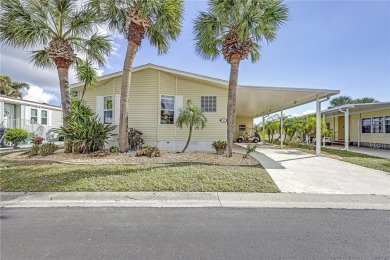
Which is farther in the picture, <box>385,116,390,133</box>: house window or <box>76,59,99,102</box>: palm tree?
<box>385,116,390,133</box>: house window

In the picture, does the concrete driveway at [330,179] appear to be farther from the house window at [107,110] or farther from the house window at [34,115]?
the house window at [34,115]

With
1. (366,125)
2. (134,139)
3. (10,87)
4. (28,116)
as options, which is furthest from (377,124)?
(10,87)

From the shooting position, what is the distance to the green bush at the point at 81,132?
8.97 m

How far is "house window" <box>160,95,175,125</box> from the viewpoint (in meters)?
11.6

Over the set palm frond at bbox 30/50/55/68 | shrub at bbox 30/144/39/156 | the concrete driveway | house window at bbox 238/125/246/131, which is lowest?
the concrete driveway

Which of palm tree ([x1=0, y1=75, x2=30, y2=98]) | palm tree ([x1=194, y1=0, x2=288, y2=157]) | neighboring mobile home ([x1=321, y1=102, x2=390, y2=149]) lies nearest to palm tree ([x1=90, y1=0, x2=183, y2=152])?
palm tree ([x1=194, y1=0, x2=288, y2=157])

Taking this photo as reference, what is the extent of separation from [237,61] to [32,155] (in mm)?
9769

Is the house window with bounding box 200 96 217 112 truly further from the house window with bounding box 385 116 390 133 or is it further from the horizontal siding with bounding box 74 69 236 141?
the house window with bounding box 385 116 390 133

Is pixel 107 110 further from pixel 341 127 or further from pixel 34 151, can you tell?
pixel 341 127

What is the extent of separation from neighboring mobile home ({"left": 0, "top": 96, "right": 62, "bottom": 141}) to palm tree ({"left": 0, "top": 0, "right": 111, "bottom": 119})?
366 inches

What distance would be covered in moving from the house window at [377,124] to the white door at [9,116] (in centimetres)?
2854

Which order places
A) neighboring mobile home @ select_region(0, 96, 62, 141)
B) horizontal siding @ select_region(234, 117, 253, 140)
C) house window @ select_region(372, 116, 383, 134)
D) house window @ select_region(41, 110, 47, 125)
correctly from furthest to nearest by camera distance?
horizontal siding @ select_region(234, 117, 253, 140)
house window @ select_region(41, 110, 47, 125)
neighboring mobile home @ select_region(0, 96, 62, 141)
house window @ select_region(372, 116, 383, 134)

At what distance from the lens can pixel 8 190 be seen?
4930 millimetres

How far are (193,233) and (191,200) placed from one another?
54.6 inches
